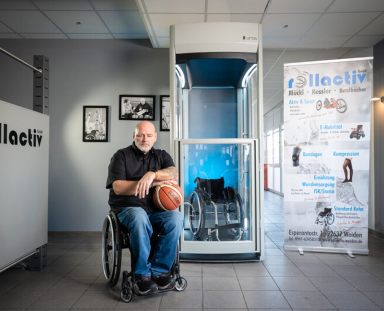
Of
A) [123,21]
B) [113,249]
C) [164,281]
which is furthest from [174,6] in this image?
[164,281]

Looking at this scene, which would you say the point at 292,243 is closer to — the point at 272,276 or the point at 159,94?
the point at 272,276

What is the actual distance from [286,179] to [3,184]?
282 centimetres

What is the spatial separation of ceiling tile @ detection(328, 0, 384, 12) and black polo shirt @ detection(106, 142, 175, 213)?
256 cm

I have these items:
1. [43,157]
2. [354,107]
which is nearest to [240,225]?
[354,107]

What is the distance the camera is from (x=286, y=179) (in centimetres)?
362

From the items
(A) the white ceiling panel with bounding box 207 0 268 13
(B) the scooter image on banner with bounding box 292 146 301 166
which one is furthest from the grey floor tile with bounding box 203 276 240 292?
(A) the white ceiling panel with bounding box 207 0 268 13

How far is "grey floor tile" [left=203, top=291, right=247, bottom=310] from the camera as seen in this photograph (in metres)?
2.17

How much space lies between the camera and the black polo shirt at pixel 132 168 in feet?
8.26

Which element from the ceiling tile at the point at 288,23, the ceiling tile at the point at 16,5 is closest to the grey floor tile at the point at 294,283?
the ceiling tile at the point at 288,23

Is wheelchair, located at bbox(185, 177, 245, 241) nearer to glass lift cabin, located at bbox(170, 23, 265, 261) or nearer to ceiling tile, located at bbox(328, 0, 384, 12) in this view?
glass lift cabin, located at bbox(170, 23, 265, 261)

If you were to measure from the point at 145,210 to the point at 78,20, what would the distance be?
111 inches

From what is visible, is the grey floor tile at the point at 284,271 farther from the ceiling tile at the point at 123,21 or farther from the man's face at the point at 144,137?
the ceiling tile at the point at 123,21

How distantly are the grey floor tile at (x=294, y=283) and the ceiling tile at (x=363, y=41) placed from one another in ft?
11.2

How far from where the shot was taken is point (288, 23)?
3881 millimetres
